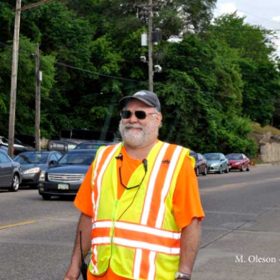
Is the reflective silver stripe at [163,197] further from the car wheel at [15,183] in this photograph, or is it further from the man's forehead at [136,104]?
the car wheel at [15,183]

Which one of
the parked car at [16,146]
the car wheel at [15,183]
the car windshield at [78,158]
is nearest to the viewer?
the car windshield at [78,158]

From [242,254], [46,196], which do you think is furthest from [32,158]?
[242,254]

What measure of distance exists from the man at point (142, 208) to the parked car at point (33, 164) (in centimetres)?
2059

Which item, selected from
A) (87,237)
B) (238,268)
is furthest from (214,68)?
(87,237)

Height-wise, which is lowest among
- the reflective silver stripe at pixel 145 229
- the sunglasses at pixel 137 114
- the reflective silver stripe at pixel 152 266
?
the reflective silver stripe at pixel 152 266

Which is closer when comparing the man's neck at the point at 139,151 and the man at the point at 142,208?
the man at the point at 142,208

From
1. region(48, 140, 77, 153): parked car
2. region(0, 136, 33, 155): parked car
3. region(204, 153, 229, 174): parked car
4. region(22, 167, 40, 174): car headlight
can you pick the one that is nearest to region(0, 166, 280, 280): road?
region(22, 167, 40, 174): car headlight

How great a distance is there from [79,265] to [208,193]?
60.7ft

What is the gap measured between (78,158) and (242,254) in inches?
421

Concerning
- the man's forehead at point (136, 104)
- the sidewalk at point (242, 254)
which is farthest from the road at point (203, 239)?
the man's forehead at point (136, 104)

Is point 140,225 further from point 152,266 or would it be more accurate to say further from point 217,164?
point 217,164

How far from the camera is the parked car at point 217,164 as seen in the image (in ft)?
139

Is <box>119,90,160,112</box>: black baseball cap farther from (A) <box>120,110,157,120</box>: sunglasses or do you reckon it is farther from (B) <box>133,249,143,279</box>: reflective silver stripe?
(B) <box>133,249,143,279</box>: reflective silver stripe

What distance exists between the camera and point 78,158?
20.0 m
